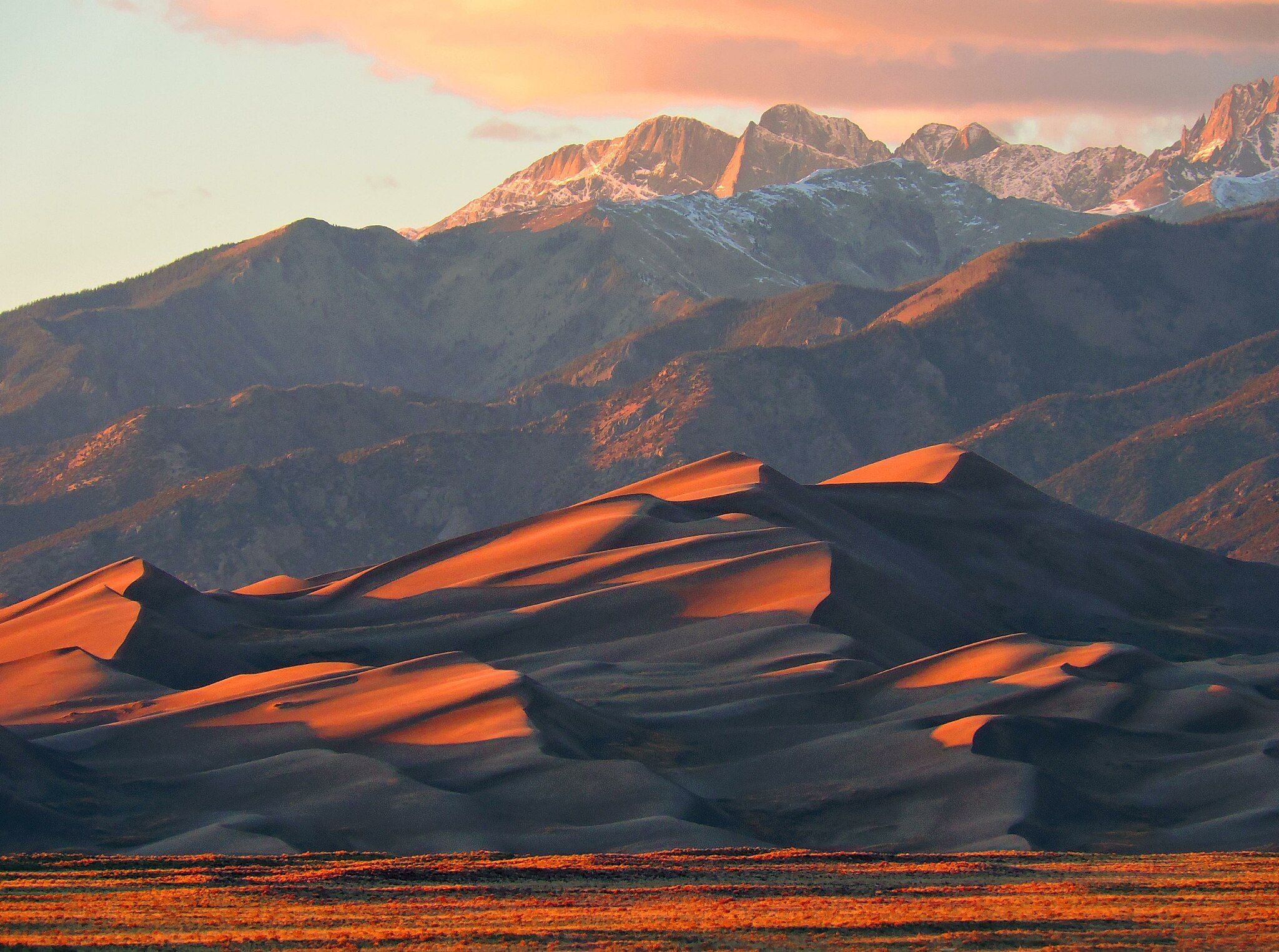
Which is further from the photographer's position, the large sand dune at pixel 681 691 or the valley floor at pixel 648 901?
the large sand dune at pixel 681 691

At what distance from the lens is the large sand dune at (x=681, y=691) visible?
6538cm

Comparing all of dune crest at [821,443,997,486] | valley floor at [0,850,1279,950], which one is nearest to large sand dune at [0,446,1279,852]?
dune crest at [821,443,997,486]

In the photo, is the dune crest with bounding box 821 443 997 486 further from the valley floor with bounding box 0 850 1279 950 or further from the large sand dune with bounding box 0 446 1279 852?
the valley floor with bounding box 0 850 1279 950

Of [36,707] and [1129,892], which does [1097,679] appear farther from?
[36,707]

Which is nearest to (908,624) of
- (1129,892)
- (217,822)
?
(217,822)

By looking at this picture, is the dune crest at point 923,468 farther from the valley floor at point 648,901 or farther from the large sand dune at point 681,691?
the valley floor at point 648,901

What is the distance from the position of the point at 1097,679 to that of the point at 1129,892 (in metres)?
41.9

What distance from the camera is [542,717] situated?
74375mm

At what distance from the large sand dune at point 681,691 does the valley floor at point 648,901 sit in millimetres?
9058

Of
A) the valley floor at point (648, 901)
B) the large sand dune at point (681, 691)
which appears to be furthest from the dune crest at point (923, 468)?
the valley floor at point (648, 901)

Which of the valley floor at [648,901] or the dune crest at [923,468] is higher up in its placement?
the dune crest at [923,468]

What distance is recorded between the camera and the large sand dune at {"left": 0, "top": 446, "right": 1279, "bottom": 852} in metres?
65.4

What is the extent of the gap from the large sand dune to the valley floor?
9.06 metres

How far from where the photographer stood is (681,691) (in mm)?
86500
